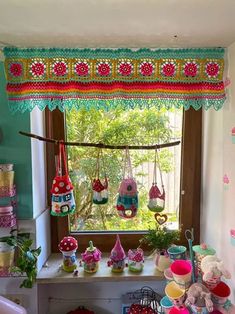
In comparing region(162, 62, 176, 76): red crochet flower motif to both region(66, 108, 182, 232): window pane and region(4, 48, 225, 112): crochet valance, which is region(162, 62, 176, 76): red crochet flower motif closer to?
region(4, 48, 225, 112): crochet valance

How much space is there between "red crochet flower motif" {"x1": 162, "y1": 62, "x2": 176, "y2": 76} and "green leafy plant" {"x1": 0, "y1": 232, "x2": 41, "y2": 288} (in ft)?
3.52

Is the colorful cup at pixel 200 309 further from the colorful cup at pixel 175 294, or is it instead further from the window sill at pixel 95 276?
the window sill at pixel 95 276

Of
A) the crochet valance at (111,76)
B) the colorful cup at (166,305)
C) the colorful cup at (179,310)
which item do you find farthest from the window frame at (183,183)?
the colorful cup at (179,310)

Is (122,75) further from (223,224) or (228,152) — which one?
(223,224)

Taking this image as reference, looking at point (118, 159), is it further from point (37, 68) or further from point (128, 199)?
point (37, 68)

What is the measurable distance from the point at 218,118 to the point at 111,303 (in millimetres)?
1257

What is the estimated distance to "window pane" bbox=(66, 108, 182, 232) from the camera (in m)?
1.79

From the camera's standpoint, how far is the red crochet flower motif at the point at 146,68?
4.83 feet

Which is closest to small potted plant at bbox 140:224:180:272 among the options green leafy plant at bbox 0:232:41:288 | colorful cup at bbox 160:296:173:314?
colorful cup at bbox 160:296:173:314

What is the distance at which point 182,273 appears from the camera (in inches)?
51.9

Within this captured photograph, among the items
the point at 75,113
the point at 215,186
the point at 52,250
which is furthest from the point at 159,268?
the point at 75,113

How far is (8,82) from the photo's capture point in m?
1.48

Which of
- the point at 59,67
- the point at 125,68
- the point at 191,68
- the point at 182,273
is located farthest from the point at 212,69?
the point at 182,273

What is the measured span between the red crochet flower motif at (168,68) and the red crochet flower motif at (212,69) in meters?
0.17
